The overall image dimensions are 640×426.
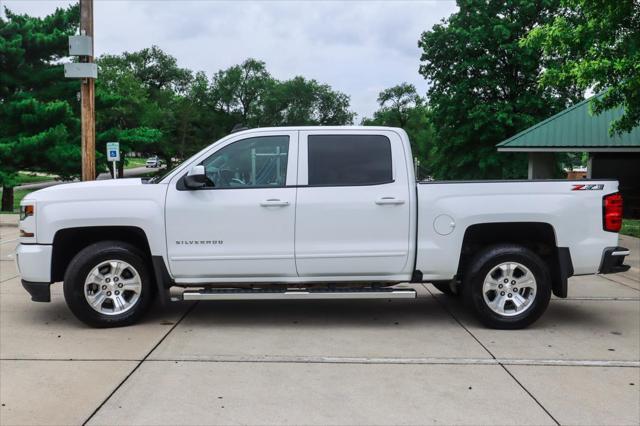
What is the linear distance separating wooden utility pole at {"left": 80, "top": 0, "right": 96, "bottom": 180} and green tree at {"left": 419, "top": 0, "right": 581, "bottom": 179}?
919 inches

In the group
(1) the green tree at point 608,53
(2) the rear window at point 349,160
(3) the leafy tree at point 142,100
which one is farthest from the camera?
(3) the leafy tree at point 142,100

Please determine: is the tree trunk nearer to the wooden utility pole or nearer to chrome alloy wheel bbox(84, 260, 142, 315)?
the wooden utility pole

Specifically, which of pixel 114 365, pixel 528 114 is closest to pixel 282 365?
pixel 114 365

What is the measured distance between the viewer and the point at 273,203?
6066 mm

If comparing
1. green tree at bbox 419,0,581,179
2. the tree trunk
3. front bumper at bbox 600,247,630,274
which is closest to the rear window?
front bumper at bbox 600,247,630,274

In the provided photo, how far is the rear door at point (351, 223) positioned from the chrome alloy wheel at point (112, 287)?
1690mm

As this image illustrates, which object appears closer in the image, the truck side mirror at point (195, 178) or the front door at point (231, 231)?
the truck side mirror at point (195, 178)

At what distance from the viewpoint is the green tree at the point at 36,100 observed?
24312mm

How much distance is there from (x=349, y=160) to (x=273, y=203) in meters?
0.92

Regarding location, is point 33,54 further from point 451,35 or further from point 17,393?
point 17,393

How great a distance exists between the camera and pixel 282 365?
502 cm

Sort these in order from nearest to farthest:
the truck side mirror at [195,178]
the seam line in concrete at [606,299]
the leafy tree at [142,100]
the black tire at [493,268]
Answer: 1. the truck side mirror at [195,178]
2. the black tire at [493,268]
3. the seam line in concrete at [606,299]
4. the leafy tree at [142,100]

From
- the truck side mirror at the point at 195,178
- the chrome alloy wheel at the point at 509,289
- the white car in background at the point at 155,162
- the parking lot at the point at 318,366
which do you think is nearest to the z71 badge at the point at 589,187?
the chrome alloy wheel at the point at 509,289

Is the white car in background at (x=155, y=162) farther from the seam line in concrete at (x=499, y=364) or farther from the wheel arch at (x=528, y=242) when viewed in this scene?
the wheel arch at (x=528, y=242)
